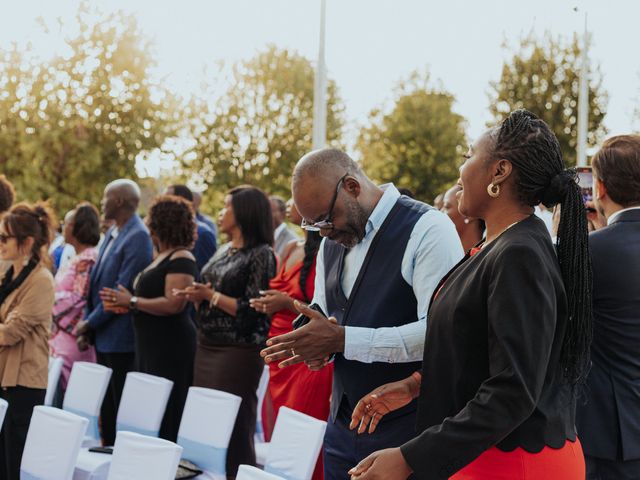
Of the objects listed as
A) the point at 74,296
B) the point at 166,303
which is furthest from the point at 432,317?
the point at 74,296

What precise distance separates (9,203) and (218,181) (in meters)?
22.1

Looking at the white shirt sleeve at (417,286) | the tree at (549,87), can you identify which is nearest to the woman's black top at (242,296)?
the white shirt sleeve at (417,286)

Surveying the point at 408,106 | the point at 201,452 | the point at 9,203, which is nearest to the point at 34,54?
the point at 9,203

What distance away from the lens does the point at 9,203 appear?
275 inches

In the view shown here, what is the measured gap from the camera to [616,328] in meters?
3.17

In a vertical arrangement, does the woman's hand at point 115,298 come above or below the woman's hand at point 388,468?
below

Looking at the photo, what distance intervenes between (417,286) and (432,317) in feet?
2.38

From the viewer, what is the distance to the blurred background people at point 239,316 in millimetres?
5906

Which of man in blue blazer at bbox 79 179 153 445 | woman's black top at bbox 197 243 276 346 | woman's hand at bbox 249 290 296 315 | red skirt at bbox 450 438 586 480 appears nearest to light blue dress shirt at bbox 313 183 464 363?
red skirt at bbox 450 438 586 480

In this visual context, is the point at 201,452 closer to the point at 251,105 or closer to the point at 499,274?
the point at 499,274

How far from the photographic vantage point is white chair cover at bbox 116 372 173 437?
5298mm

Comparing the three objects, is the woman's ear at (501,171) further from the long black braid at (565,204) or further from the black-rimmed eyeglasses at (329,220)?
the black-rimmed eyeglasses at (329,220)

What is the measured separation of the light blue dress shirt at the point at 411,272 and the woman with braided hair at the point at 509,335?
60 centimetres

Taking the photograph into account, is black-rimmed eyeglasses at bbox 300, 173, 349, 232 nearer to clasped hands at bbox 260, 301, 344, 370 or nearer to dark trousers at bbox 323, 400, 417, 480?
clasped hands at bbox 260, 301, 344, 370
